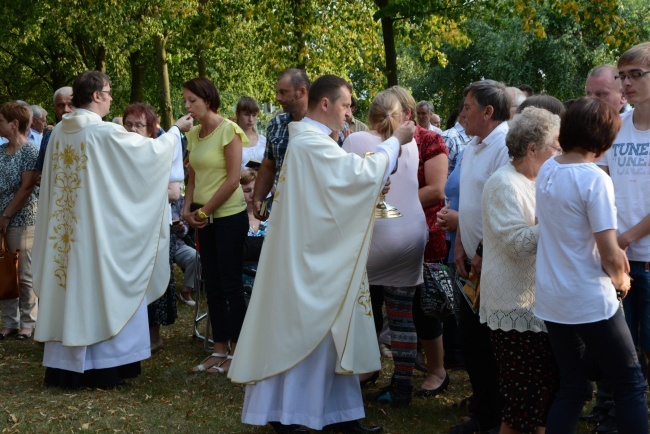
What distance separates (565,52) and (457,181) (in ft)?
71.0

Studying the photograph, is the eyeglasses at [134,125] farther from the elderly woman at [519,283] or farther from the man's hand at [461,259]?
the elderly woman at [519,283]

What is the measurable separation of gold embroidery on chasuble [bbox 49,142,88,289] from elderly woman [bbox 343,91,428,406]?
2.03 m

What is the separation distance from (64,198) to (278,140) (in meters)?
1.60

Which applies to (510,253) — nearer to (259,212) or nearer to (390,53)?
(259,212)

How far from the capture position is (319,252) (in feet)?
16.1

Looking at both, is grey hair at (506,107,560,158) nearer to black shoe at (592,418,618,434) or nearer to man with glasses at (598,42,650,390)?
man with glasses at (598,42,650,390)

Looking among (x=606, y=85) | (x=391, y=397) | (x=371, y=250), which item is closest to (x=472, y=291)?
(x=371, y=250)

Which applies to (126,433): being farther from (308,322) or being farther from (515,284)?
(515,284)

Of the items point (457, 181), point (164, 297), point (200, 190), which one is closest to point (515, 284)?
point (457, 181)

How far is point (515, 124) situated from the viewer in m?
4.53

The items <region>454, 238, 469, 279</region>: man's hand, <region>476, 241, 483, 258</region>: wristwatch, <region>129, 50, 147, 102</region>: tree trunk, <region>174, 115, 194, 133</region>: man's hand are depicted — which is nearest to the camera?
<region>476, 241, 483, 258</region>: wristwatch

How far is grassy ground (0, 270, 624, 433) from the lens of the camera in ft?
18.0

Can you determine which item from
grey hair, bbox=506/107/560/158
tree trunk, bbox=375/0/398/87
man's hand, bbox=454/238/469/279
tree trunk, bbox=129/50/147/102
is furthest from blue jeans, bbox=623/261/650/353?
tree trunk, bbox=129/50/147/102

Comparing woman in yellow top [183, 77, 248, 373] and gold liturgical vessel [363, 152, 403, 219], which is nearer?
Answer: gold liturgical vessel [363, 152, 403, 219]
